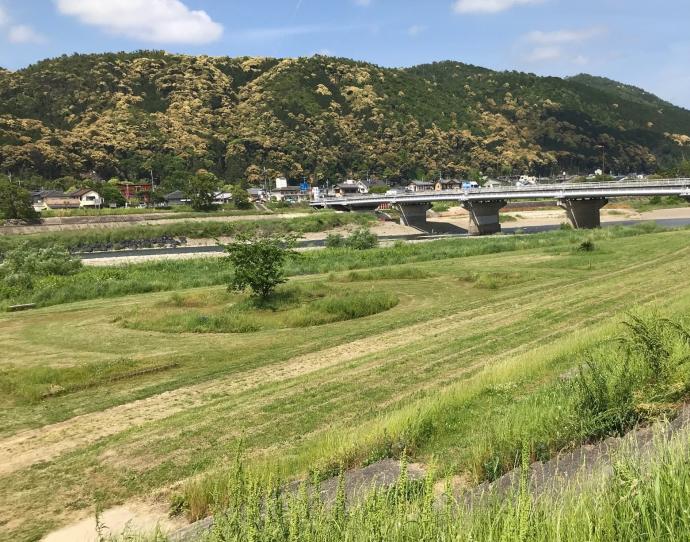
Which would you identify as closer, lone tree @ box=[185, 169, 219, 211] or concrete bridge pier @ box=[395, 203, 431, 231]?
concrete bridge pier @ box=[395, 203, 431, 231]

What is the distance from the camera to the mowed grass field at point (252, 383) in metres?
8.95

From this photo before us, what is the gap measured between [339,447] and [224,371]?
338 inches

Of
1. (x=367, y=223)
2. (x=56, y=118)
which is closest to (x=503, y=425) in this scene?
(x=367, y=223)

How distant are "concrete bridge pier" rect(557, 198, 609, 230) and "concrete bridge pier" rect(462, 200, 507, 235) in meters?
14.3

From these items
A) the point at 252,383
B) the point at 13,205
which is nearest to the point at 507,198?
the point at 13,205

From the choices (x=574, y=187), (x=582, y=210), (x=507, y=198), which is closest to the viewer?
(x=574, y=187)

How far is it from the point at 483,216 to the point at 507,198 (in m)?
5.40

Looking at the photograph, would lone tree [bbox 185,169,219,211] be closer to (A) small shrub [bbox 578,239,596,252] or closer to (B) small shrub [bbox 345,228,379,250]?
(B) small shrub [bbox 345,228,379,250]

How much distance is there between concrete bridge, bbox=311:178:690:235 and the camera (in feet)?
246

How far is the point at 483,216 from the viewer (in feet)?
311

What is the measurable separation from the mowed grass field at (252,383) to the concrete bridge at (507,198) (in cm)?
5254

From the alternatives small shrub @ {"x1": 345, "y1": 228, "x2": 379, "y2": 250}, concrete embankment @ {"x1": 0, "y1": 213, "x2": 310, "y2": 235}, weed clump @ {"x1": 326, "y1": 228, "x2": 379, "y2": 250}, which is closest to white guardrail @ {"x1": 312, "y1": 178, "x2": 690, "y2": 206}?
small shrub @ {"x1": 345, "y1": 228, "x2": 379, "y2": 250}

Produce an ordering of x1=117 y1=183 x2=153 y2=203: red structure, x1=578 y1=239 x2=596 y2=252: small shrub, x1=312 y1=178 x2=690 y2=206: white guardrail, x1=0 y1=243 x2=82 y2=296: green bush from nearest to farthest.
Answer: x1=0 y1=243 x2=82 y2=296: green bush → x1=578 y1=239 x2=596 y2=252: small shrub → x1=312 y1=178 x2=690 y2=206: white guardrail → x1=117 y1=183 x2=153 y2=203: red structure

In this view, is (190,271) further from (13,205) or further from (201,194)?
(201,194)
